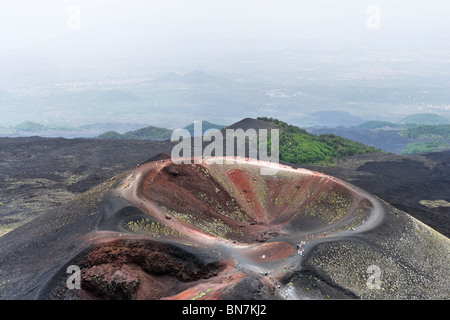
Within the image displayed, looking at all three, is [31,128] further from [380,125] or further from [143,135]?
[380,125]

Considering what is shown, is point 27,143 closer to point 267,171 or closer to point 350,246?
point 267,171

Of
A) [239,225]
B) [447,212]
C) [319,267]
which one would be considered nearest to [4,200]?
[239,225]

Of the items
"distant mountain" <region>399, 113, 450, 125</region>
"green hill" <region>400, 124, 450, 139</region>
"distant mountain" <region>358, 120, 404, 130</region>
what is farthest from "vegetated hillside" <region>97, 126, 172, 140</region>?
"distant mountain" <region>399, 113, 450, 125</region>

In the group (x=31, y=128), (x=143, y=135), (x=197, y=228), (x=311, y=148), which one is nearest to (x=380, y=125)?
(x=143, y=135)

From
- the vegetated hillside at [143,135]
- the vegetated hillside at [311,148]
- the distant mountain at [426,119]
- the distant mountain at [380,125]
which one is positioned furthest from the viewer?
the distant mountain at [426,119]

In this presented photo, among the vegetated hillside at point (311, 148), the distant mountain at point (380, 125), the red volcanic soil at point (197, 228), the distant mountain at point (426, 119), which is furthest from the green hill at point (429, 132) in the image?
the red volcanic soil at point (197, 228)

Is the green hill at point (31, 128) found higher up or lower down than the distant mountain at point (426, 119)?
higher up

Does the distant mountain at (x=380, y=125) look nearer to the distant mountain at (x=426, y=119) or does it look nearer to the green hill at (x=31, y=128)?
the distant mountain at (x=426, y=119)
